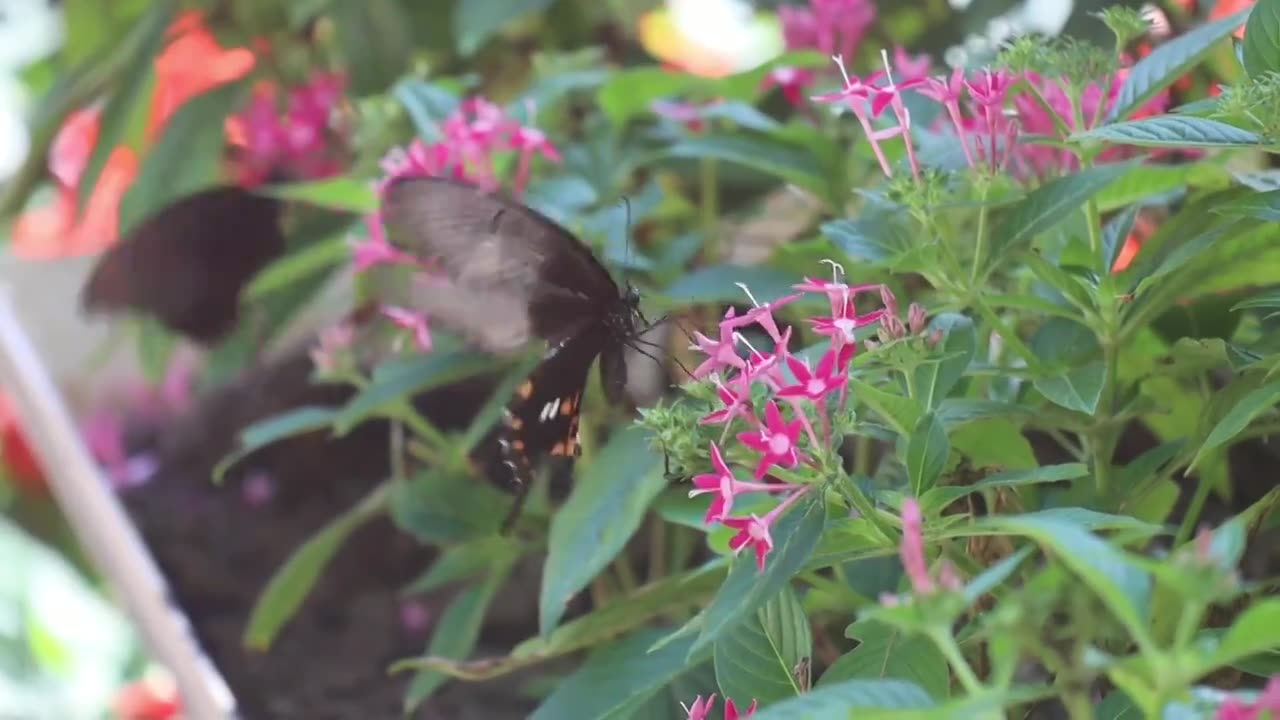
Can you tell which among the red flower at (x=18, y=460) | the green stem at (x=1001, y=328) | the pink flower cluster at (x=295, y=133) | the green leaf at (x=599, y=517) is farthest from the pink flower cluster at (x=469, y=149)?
the red flower at (x=18, y=460)

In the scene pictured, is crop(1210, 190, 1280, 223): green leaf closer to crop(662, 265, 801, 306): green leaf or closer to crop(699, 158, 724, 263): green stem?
crop(662, 265, 801, 306): green leaf

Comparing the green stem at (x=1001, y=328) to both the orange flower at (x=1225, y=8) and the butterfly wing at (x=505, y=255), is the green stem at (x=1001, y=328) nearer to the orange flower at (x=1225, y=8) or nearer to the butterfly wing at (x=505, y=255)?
the butterfly wing at (x=505, y=255)

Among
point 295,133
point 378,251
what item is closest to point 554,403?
point 378,251

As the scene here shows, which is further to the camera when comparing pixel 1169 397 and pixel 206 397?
pixel 206 397

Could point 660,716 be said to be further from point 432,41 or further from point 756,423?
point 432,41

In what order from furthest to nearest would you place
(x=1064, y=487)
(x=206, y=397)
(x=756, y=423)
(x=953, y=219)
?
(x=206, y=397)
(x=953, y=219)
(x=1064, y=487)
(x=756, y=423)

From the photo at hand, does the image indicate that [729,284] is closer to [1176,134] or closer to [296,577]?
[1176,134]

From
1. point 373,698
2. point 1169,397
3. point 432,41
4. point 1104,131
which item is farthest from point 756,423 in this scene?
point 432,41
